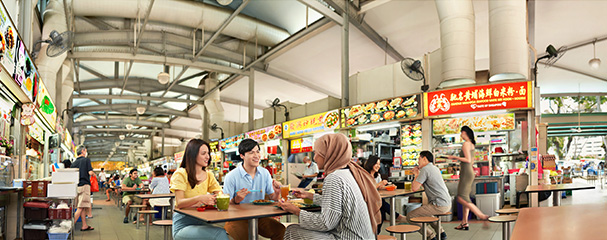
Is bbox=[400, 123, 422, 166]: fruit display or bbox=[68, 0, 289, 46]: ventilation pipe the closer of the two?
bbox=[400, 123, 422, 166]: fruit display

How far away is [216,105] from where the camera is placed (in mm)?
17391

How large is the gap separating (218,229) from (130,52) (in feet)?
38.5

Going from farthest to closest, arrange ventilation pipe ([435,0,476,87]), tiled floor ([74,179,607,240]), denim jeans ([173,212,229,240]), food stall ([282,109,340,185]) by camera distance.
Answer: food stall ([282,109,340,185])
ventilation pipe ([435,0,476,87])
tiled floor ([74,179,607,240])
denim jeans ([173,212,229,240])

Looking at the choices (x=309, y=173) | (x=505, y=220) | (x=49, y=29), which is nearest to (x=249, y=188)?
(x=505, y=220)

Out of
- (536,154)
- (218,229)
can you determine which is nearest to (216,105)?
(536,154)

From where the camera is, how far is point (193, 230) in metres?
2.85

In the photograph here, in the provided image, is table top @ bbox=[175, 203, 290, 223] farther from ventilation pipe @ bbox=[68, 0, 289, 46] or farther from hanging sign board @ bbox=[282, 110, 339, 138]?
ventilation pipe @ bbox=[68, 0, 289, 46]

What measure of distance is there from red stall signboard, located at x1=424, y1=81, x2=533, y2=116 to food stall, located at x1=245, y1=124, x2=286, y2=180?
5.94 metres

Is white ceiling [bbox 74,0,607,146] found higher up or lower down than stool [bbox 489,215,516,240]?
higher up

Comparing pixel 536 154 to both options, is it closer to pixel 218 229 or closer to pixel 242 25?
pixel 218 229

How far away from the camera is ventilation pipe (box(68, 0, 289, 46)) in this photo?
423 inches

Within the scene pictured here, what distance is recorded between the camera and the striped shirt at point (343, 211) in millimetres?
2354

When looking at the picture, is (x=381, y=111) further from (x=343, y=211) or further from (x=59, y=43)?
(x=343, y=211)

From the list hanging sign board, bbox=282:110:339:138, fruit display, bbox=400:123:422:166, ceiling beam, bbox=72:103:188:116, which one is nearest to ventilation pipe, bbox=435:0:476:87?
fruit display, bbox=400:123:422:166
